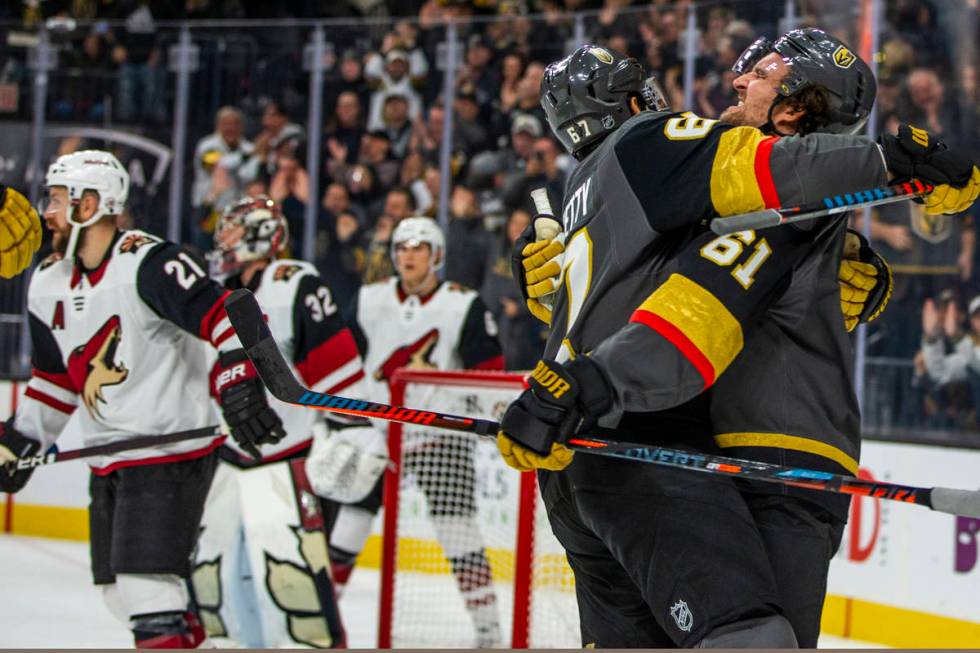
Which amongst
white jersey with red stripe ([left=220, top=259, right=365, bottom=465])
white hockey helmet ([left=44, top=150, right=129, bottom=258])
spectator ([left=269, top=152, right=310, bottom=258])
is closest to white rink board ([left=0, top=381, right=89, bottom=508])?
spectator ([left=269, top=152, right=310, bottom=258])

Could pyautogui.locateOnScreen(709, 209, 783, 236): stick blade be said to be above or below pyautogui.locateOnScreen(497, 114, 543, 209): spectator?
below

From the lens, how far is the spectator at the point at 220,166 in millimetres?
7027

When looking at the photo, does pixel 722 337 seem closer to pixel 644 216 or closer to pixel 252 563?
pixel 644 216

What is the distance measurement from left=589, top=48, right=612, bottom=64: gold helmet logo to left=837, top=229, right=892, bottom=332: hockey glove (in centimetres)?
43

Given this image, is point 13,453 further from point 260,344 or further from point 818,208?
point 818,208

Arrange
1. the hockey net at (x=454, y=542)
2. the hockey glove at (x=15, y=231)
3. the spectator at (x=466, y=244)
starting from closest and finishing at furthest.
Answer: the hockey glove at (x=15, y=231), the hockey net at (x=454, y=542), the spectator at (x=466, y=244)

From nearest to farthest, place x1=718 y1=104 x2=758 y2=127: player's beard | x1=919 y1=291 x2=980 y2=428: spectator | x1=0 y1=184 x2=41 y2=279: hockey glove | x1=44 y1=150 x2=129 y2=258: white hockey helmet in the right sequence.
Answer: x1=718 y1=104 x2=758 y2=127: player's beard < x1=0 y1=184 x2=41 y2=279: hockey glove < x1=44 y1=150 x2=129 y2=258: white hockey helmet < x1=919 y1=291 x2=980 y2=428: spectator

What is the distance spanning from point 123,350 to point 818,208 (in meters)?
2.01

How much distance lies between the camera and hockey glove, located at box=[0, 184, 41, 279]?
2.84 m

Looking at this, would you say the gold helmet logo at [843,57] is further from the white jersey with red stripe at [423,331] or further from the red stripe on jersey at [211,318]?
the white jersey with red stripe at [423,331]

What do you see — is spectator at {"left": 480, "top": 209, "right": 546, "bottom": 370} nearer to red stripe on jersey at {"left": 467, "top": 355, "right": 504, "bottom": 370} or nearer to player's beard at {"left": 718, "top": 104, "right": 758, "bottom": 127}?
red stripe on jersey at {"left": 467, "top": 355, "right": 504, "bottom": 370}

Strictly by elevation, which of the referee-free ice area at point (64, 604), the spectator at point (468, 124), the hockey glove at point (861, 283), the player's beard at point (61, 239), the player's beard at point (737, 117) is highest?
the spectator at point (468, 124)

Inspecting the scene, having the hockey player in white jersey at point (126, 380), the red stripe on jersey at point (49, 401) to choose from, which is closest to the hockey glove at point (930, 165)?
the hockey player in white jersey at point (126, 380)

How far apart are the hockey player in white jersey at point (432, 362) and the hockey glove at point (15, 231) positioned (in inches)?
70.0
